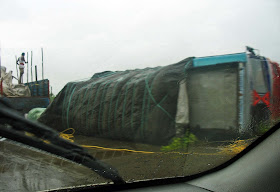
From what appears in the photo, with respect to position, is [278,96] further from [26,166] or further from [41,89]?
[26,166]

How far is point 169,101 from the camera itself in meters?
3.97

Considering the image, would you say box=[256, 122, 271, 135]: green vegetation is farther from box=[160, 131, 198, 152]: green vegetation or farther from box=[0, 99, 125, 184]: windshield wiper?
box=[0, 99, 125, 184]: windshield wiper

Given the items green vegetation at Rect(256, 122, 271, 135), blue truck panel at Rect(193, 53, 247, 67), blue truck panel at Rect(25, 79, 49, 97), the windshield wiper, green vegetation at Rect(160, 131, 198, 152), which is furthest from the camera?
green vegetation at Rect(160, 131, 198, 152)

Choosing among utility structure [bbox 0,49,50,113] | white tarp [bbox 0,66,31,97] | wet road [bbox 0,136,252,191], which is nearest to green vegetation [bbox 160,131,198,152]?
wet road [bbox 0,136,252,191]

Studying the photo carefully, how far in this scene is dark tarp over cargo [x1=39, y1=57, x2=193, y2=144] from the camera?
2.69m

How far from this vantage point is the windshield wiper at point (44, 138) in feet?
4.96

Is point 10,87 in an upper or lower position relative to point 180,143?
upper

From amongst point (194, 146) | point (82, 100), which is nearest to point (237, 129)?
point (194, 146)

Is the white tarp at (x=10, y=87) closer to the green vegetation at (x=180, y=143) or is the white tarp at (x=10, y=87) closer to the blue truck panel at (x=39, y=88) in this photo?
the blue truck panel at (x=39, y=88)

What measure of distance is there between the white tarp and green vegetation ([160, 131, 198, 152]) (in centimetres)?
182

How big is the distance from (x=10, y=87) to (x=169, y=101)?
8.38 feet

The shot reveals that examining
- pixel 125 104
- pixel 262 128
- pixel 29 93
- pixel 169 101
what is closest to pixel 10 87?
pixel 29 93

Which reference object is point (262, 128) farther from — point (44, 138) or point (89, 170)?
point (44, 138)

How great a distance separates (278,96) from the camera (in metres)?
2.28
